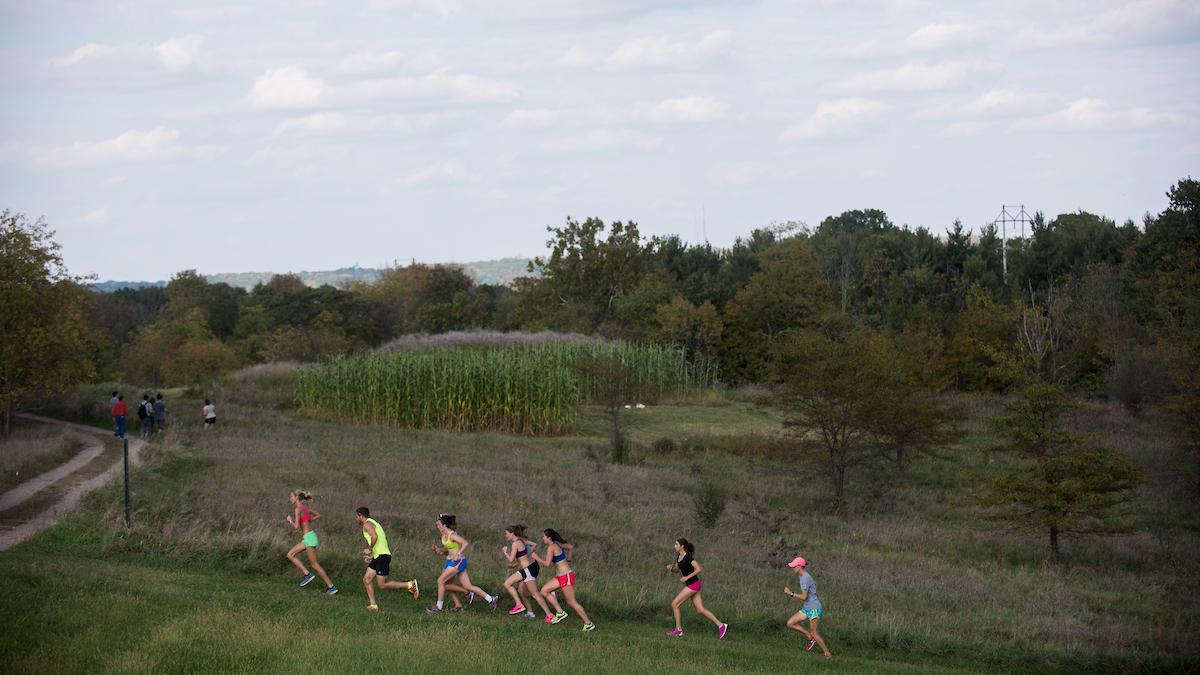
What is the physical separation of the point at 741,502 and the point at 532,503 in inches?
235

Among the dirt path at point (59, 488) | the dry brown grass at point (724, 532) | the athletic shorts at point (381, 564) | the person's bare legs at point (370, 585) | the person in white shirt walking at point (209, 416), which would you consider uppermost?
the person in white shirt walking at point (209, 416)

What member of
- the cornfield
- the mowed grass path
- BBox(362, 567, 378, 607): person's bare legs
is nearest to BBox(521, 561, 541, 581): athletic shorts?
Answer: the mowed grass path

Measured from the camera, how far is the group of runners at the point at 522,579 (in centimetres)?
1485

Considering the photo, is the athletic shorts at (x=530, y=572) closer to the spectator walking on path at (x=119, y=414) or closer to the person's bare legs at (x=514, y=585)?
the person's bare legs at (x=514, y=585)

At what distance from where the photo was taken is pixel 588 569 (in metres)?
19.2

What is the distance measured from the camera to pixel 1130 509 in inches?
1095

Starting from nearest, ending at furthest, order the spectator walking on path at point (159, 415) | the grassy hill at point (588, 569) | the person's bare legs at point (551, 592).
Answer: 1. the grassy hill at point (588, 569)
2. the person's bare legs at point (551, 592)
3. the spectator walking on path at point (159, 415)

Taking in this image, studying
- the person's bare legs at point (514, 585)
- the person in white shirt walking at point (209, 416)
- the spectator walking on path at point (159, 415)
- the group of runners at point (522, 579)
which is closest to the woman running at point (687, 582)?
the group of runners at point (522, 579)

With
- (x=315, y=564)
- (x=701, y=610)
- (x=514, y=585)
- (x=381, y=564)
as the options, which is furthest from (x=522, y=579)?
(x=315, y=564)

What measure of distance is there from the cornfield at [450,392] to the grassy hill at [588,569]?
5545 millimetres

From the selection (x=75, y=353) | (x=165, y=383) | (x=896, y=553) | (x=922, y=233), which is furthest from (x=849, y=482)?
(x=165, y=383)

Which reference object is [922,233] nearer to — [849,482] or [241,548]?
[849,482]

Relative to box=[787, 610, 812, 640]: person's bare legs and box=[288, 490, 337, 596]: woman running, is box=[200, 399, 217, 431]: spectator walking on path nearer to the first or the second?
box=[288, 490, 337, 596]: woman running

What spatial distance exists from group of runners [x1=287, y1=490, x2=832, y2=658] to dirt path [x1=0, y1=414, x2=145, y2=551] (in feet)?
18.6
